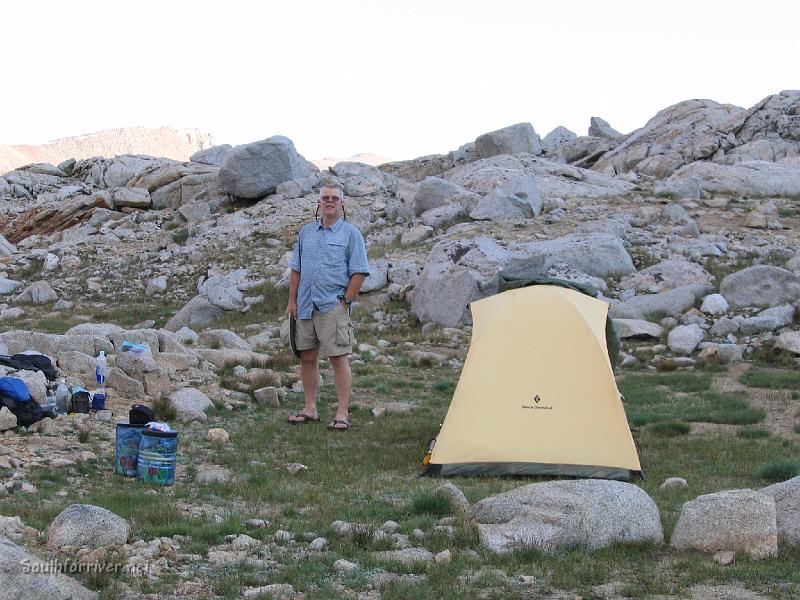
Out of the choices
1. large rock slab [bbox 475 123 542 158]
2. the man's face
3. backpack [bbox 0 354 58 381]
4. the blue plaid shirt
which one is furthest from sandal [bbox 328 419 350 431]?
large rock slab [bbox 475 123 542 158]

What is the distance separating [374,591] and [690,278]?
599 inches

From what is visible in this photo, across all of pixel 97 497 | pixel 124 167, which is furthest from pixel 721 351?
pixel 124 167

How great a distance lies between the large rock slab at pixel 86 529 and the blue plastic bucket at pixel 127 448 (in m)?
1.92

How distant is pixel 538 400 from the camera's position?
820 cm

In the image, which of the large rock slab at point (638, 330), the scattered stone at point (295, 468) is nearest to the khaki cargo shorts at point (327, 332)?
the scattered stone at point (295, 468)

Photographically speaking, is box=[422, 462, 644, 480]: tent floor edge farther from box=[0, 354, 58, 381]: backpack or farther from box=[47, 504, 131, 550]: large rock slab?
box=[0, 354, 58, 381]: backpack

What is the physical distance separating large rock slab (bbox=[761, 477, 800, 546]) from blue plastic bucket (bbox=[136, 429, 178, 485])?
166 inches

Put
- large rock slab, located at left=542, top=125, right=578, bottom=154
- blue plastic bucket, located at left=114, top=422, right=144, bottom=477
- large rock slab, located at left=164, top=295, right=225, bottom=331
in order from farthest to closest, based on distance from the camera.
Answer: large rock slab, located at left=542, top=125, right=578, bottom=154 → large rock slab, located at left=164, top=295, right=225, bottom=331 → blue plastic bucket, located at left=114, top=422, right=144, bottom=477

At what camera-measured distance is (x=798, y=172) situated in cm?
2723

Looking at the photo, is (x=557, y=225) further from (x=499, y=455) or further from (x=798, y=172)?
(x=499, y=455)

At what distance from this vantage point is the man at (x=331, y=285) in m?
9.74

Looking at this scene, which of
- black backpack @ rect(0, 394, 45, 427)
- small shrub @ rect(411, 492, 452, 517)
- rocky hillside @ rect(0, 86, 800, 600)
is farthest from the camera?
black backpack @ rect(0, 394, 45, 427)

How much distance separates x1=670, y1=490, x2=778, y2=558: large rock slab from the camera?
542 cm

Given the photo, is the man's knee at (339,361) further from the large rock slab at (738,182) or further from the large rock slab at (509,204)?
the large rock slab at (738,182)
